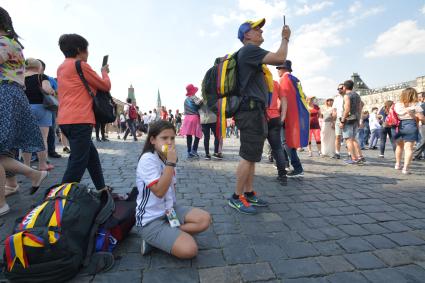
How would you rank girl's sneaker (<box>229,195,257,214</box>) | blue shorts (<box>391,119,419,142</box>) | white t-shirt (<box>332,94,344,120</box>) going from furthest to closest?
white t-shirt (<box>332,94,344,120</box>) < blue shorts (<box>391,119,419,142</box>) < girl's sneaker (<box>229,195,257,214</box>)

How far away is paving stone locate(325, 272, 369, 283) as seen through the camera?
182 centimetres

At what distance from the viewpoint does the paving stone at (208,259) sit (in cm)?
204

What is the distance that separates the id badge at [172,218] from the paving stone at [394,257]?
1644mm

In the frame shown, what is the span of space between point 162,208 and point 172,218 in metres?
0.12

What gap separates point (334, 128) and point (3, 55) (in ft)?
25.2

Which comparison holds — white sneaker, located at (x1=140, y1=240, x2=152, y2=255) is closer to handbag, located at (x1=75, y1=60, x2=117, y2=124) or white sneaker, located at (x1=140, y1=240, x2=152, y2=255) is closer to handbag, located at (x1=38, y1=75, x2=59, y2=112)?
handbag, located at (x1=75, y1=60, x2=117, y2=124)

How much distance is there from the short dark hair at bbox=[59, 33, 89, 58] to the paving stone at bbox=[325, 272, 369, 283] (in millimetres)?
3252

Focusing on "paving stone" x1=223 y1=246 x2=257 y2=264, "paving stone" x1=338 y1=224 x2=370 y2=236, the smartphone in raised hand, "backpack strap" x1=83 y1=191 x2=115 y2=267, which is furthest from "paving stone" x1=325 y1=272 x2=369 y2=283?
the smartphone in raised hand

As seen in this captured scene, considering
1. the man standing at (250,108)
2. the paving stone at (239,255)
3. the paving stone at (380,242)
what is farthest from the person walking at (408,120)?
the paving stone at (239,255)

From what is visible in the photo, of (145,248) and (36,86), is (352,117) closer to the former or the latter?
(145,248)

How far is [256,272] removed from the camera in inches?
75.8

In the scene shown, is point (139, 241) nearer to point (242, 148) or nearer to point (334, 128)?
Answer: point (242, 148)

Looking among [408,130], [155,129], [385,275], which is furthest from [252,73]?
[408,130]

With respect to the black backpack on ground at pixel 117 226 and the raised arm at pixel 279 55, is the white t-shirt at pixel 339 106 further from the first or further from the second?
the black backpack on ground at pixel 117 226
